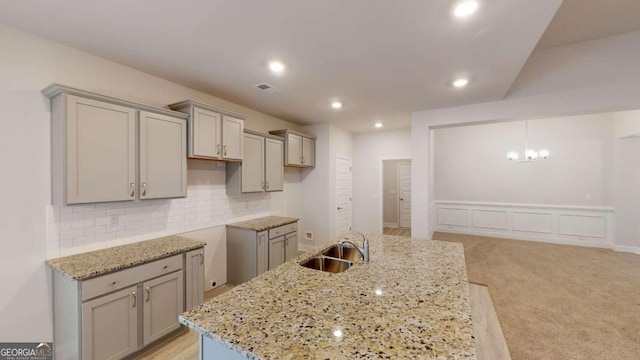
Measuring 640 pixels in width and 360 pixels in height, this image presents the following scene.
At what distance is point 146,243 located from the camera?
102 inches

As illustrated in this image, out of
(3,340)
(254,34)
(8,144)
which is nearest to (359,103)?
(254,34)

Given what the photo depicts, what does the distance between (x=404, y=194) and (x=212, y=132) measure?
6.22 m

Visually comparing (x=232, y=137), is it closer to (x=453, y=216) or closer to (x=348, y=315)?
(x=348, y=315)

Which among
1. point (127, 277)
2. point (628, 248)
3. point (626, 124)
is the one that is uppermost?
point (626, 124)

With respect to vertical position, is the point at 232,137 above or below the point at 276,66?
below

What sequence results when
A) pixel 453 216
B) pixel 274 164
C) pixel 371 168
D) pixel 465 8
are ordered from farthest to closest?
1. pixel 453 216
2. pixel 371 168
3. pixel 274 164
4. pixel 465 8

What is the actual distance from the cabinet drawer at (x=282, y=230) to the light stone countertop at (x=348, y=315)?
186cm

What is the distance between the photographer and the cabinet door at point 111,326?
1832 mm

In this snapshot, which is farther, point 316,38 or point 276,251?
point 276,251

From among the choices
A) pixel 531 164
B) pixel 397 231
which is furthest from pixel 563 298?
pixel 397 231

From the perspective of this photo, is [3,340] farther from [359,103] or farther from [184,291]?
[359,103]

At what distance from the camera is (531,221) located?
5914 millimetres

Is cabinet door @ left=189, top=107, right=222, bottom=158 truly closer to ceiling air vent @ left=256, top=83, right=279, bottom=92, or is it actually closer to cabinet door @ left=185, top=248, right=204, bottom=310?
ceiling air vent @ left=256, top=83, right=279, bottom=92

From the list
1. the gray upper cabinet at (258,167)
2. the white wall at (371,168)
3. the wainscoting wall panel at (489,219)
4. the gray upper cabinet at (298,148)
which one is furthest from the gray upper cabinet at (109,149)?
the wainscoting wall panel at (489,219)
